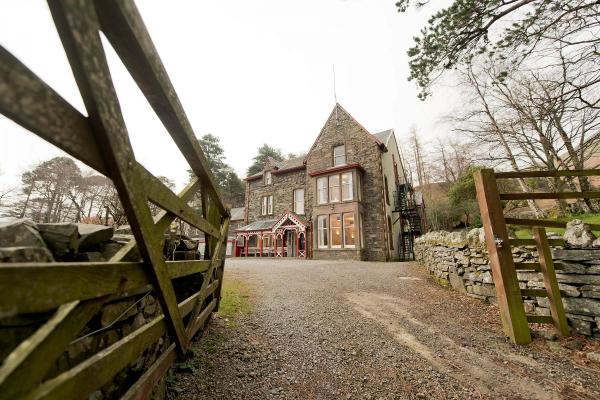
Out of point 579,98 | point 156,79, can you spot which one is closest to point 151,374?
point 156,79

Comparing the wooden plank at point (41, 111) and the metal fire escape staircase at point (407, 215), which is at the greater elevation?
the metal fire escape staircase at point (407, 215)

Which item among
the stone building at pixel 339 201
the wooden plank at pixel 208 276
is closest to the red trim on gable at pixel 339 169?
the stone building at pixel 339 201

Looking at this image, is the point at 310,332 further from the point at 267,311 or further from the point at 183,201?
the point at 183,201

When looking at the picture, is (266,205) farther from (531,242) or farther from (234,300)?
(531,242)

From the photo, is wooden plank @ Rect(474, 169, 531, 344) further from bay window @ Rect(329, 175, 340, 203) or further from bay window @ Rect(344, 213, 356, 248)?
bay window @ Rect(329, 175, 340, 203)

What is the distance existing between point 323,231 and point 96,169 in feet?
55.0

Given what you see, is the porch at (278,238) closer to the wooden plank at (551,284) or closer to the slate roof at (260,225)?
the slate roof at (260,225)

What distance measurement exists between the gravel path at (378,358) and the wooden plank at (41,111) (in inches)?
99.6

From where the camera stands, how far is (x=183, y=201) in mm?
2092

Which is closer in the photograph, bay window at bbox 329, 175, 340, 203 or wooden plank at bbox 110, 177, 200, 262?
wooden plank at bbox 110, 177, 200, 262

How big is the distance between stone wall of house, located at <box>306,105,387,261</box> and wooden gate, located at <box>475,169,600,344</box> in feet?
41.4

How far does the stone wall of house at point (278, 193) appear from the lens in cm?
2141

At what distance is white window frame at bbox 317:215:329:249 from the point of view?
17312 mm

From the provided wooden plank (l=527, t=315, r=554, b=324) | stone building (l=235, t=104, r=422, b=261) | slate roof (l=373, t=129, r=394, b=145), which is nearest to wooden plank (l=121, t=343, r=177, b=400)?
wooden plank (l=527, t=315, r=554, b=324)
